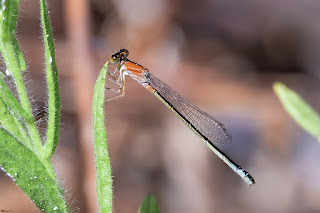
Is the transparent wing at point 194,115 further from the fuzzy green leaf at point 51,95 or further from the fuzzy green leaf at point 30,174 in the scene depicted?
the fuzzy green leaf at point 30,174

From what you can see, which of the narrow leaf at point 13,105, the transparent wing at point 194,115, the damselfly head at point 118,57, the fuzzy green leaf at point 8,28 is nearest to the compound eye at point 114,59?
the damselfly head at point 118,57

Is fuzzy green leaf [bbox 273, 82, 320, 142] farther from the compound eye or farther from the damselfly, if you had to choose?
the damselfly

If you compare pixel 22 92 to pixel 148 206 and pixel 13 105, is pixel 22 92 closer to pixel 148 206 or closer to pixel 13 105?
pixel 13 105

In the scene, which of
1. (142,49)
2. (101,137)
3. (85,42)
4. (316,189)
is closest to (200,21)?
(142,49)

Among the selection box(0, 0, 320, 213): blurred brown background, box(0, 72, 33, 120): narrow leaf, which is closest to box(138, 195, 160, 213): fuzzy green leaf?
box(0, 72, 33, 120): narrow leaf

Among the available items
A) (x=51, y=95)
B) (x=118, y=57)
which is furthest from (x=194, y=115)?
(x=51, y=95)

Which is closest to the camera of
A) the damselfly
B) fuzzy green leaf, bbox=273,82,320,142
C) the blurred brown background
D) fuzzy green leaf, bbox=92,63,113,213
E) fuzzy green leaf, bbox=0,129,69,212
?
fuzzy green leaf, bbox=0,129,69,212

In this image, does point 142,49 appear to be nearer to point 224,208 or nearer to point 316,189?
point 224,208
